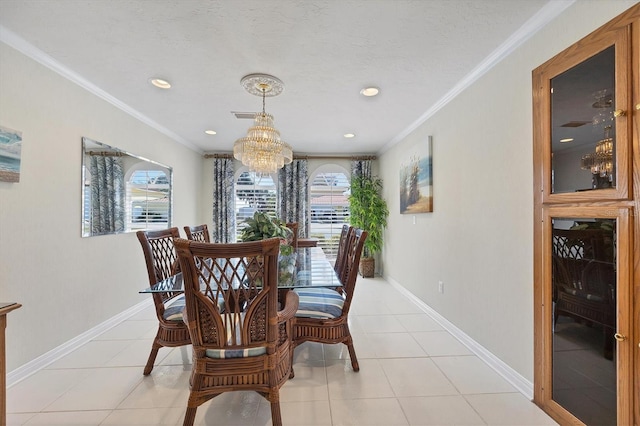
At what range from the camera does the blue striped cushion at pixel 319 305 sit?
2072 mm

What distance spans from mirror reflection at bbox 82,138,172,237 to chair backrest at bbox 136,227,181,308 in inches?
40.1

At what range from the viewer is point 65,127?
2.43 m

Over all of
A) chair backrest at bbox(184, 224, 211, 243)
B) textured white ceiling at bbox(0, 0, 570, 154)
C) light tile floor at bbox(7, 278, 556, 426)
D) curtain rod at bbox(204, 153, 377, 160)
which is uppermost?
textured white ceiling at bbox(0, 0, 570, 154)

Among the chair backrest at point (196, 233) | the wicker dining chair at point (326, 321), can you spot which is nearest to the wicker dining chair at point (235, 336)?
the wicker dining chair at point (326, 321)

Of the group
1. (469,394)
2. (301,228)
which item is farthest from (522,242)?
(301,228)

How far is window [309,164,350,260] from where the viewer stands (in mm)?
5734

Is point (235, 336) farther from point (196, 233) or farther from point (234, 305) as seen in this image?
point (196, 233)

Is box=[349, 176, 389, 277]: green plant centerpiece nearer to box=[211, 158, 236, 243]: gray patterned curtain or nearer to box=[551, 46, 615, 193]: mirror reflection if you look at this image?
box=[211, 158, 236, 243]: gray patterned curtain

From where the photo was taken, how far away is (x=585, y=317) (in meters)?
1.48

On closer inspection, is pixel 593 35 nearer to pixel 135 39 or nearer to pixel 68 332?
pixel 135 39

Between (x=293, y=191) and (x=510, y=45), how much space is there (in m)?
4.12

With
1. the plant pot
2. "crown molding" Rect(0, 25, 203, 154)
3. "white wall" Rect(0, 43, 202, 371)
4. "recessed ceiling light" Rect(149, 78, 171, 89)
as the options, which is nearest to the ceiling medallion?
"recessed ceiling light" Rect(149, 78, 171, 89)

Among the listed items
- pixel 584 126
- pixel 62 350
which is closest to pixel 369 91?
pixel 584 126

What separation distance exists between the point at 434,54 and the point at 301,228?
4.03 metres
